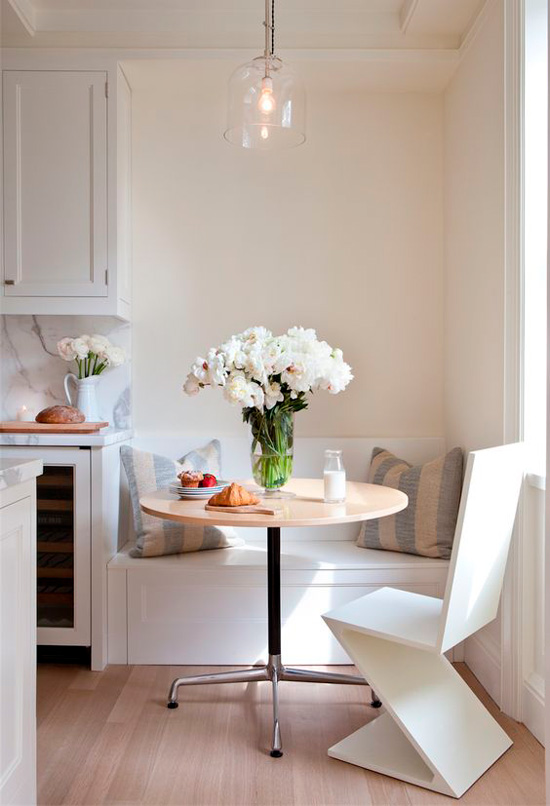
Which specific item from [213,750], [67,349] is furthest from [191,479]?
[67,349]

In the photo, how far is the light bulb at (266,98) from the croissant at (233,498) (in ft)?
3.93

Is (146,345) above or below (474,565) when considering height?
above

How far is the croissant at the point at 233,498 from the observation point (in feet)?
7.10

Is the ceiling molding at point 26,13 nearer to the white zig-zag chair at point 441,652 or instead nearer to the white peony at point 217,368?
the white peony at point 217,368

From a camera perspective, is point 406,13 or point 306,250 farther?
point 306,250

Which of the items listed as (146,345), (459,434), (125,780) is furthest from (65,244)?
(125,780)

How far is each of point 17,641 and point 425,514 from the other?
1.77m

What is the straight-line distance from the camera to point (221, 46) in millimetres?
2928

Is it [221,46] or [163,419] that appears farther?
[163,419]

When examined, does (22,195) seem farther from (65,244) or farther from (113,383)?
(113,383)

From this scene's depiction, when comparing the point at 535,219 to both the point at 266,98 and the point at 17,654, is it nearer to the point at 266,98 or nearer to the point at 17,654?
the point at 266,98

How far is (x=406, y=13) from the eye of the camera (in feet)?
9.23

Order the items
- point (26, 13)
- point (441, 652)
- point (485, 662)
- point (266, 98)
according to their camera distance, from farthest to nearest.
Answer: point (26, 13)
point (485, 662)
point (266, 98)
point (441, 652)

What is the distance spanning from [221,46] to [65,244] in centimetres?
108
